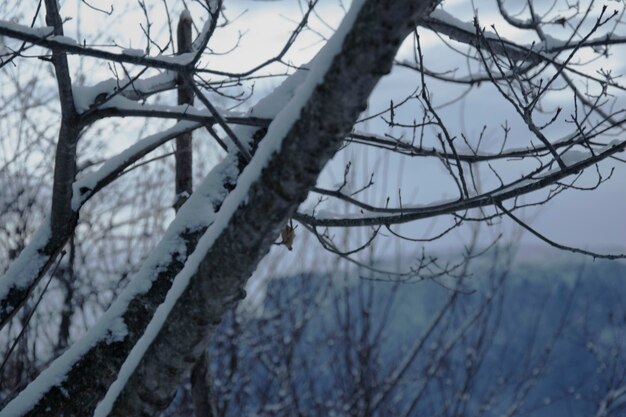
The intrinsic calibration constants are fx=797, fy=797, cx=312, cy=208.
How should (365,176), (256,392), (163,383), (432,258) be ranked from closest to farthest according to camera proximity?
(163,383)
(432,258)
(365,176)
(256,392)

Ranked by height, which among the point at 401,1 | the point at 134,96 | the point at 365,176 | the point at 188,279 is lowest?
the point at 188,279

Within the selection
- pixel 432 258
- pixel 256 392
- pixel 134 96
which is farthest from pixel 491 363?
pixel 134 96

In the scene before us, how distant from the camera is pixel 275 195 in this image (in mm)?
2033

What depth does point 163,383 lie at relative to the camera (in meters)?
2.39

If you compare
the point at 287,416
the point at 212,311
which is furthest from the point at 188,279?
the point at 287,416

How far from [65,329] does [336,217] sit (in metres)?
4.60

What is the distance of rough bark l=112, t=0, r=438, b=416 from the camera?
6.22ft

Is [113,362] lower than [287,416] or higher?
lower

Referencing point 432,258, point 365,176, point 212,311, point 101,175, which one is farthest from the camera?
point 365,176

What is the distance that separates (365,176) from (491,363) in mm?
8449

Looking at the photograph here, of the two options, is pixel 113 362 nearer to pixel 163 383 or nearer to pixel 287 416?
pixel 163 383

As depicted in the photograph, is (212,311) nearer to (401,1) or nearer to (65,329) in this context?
(401,1)

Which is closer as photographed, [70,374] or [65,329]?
[70,374]

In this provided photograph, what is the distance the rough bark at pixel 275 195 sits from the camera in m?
1.89
